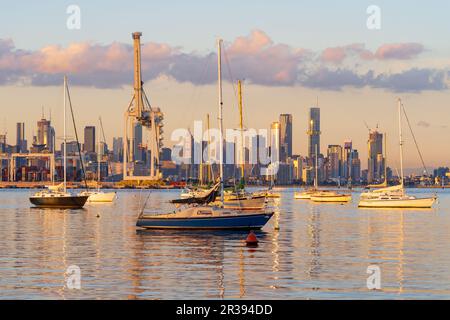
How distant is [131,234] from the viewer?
69375 millimetres

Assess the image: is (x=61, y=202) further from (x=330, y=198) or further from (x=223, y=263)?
(x=223, y=263)

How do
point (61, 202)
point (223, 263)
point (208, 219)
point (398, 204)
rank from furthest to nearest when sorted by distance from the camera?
point (398, 204)
point (61, 202)
point (208, 219)
point (223, 263)

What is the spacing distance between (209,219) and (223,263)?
791 inches

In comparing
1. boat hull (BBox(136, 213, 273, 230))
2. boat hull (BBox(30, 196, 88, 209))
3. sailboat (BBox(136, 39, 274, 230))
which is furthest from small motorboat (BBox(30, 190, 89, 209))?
boat hull (BBox(136, 213, 273, 230))

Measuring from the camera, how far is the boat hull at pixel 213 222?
67125 mm

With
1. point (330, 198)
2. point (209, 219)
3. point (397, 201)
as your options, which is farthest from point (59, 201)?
point (209, 219)

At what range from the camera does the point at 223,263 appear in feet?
153

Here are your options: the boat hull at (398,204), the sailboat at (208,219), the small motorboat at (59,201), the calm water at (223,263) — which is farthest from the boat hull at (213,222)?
the boat hull at (398,204)

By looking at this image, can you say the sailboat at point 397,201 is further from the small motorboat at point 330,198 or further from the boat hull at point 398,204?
the small motorboat at point 330,198

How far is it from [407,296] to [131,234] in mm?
36892

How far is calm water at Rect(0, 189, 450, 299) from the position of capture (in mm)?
36281
